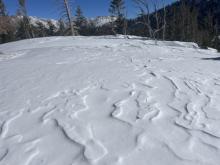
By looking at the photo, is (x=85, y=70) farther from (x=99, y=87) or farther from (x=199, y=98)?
(x=199, y=98)

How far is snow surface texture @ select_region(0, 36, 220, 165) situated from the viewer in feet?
9.49

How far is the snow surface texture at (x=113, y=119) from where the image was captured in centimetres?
289

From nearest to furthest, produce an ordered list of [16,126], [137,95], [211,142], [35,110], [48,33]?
[211,142]
[16,126]
[35,110]
[137,95]
[48,33]

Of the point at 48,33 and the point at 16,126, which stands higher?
the point at 16,126

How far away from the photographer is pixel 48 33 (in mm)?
58000

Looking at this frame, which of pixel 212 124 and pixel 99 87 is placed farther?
pixel 99 87

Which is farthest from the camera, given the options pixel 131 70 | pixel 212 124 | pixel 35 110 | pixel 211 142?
pixel 131 70

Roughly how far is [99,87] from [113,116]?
1.75 metres

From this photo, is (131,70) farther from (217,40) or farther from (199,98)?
(217,40)

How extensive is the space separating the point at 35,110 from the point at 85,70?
3.34 m

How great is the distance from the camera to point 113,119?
12.7 feet

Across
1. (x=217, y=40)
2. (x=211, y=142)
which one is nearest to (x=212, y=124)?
(x=211, y=142)

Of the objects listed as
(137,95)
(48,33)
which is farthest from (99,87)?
(48,33)

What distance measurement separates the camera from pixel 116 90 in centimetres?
533
